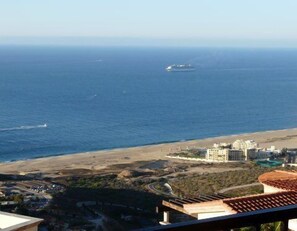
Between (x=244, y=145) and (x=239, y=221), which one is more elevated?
(x=239, y=221)

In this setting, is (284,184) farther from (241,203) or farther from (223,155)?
(223,155)

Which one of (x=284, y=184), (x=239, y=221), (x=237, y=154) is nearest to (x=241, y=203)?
(x=284, y=184)

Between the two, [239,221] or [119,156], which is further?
[119,156]

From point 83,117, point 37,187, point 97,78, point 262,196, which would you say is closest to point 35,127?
point 83,117

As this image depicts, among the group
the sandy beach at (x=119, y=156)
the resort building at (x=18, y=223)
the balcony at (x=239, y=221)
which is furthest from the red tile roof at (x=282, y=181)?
the sandy beach at (x=119, y=156)

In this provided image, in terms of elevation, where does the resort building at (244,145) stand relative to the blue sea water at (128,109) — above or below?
above

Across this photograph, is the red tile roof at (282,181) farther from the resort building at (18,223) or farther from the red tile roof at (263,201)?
the resort building at (18,223)

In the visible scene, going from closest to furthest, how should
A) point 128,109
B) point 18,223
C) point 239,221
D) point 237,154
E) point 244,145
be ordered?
point 239,221
point 18,223
point 237,154
point 244,145
point 128,109
